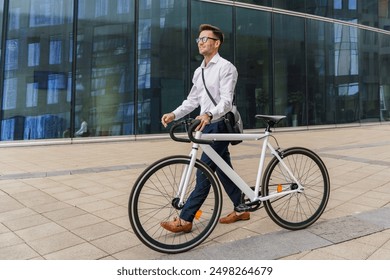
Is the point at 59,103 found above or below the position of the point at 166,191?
above

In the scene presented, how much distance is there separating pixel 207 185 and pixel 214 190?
0.36ft

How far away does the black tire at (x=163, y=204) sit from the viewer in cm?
278

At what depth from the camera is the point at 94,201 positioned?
468 centimetres

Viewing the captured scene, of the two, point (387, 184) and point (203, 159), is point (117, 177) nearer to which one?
point (203, 159)

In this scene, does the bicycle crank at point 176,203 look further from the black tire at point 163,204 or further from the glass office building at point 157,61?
the glass office building at point 157,61

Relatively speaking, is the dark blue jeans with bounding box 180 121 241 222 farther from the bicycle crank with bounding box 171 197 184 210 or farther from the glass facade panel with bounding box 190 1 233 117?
the glass facade panel with bounding box 190 1 233 117

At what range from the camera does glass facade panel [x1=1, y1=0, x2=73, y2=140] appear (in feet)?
37.4

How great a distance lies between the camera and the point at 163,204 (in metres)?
3.19

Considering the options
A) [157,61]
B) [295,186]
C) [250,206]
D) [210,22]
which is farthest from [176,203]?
[210,22]

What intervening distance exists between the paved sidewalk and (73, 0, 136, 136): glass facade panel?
5.26 meters

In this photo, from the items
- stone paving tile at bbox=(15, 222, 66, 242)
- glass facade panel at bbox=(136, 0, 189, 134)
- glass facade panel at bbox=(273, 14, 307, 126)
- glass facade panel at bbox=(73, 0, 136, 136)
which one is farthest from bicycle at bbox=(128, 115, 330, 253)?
glass facade panel at bbox=(273, 14, 307, 126)

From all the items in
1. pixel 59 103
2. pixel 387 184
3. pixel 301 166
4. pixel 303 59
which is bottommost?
pixel 387 184

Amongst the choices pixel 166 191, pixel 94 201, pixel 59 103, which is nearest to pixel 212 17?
pixel 59 103
